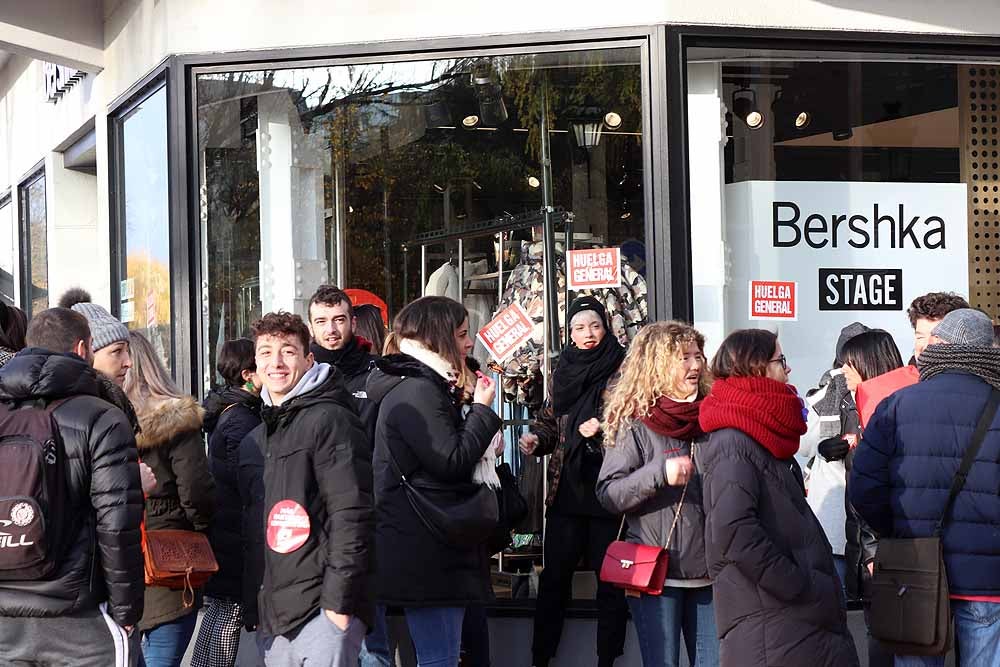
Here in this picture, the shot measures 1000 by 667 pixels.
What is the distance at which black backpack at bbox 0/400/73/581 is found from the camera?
13.6 feet

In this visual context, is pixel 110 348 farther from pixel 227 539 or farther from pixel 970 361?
pixel 970 361

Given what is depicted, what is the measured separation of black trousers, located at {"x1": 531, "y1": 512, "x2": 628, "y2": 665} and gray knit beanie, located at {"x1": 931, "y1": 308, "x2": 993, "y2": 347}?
2.51 metres

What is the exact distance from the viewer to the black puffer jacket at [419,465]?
5.21 meters

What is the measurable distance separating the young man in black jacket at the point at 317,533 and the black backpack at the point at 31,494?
28.5 inches

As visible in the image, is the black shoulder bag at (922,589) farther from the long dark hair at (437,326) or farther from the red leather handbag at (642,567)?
the long dark hair at (437,326)

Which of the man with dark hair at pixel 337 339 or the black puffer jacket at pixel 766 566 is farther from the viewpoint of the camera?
the man with dark hair at pixel 337 339

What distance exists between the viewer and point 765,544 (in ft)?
14.3

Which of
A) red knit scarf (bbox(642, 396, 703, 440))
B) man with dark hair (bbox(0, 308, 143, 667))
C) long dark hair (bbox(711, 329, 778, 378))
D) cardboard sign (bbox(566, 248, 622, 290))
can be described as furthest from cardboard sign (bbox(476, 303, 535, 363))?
man with dark hair (bbox(0, 308, 143, 667))

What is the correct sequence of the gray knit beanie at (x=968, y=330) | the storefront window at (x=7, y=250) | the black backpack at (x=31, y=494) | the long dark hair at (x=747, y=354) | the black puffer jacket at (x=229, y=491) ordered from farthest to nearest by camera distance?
the storefront window at (x=7, y=250), the black puffer jacket at (x=229, y=491), the gray knit beanie at (x=968, y=330), the long dark hair at (x=747, y=354), the black backpack at (x=31, y=494)

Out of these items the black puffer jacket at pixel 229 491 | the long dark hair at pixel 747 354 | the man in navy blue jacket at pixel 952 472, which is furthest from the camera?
the black puffer jacket at pixel 229 491

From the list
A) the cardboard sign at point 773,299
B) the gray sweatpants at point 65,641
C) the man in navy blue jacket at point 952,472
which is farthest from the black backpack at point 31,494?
the cardboard sign at point 773,299

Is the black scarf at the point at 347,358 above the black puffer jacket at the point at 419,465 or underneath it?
above

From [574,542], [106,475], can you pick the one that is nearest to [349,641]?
[106,475]

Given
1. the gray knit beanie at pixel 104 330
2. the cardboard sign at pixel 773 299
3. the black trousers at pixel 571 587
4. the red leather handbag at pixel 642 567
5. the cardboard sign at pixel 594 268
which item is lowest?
the black trousers at pixel 571 587
